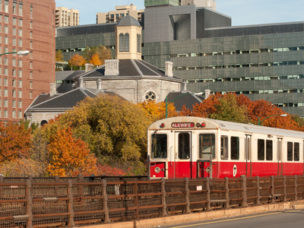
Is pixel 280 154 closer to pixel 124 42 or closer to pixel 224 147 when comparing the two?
pixel 224 147

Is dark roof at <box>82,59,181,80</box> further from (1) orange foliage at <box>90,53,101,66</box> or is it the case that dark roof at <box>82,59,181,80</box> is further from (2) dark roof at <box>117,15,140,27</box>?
(1) orange foliage at <box>90,53,101,66</box>

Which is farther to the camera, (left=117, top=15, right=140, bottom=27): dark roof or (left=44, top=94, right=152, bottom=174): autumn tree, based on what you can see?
(left=117, top=15, right=140, bottom=27): dark roof

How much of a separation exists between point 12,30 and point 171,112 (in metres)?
64.6

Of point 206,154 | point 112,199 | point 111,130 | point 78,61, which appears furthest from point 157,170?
point 78,61

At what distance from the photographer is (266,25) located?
175 meters

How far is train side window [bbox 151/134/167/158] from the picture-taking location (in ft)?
97.4

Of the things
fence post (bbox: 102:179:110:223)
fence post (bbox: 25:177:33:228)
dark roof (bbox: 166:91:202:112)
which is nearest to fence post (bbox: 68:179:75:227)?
fence post (bbox: 102:179:110:223)

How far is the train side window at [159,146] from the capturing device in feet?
97.4

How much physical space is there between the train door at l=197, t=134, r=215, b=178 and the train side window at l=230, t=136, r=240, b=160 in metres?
1.15

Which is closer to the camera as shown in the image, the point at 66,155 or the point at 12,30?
the point at 66,155

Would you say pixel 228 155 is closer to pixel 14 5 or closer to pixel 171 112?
pixel 171 112

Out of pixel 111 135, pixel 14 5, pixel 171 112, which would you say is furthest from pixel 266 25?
pixel 111 135

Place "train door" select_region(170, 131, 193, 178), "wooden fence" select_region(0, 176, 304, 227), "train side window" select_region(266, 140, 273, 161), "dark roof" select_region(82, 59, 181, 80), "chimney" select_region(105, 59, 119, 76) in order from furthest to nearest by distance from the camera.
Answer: "dark roof" select_region(82, 59, 181, 80)
"chimney" select_region(105, 59, 119, 76)
"train side window" select_region(266, 140, 273, 161)
"train door" select_region(170, 131, 193, 178)
"wooden fence" select_region(0, 176, 304, 227)

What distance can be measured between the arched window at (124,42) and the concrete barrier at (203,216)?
109610 mm
